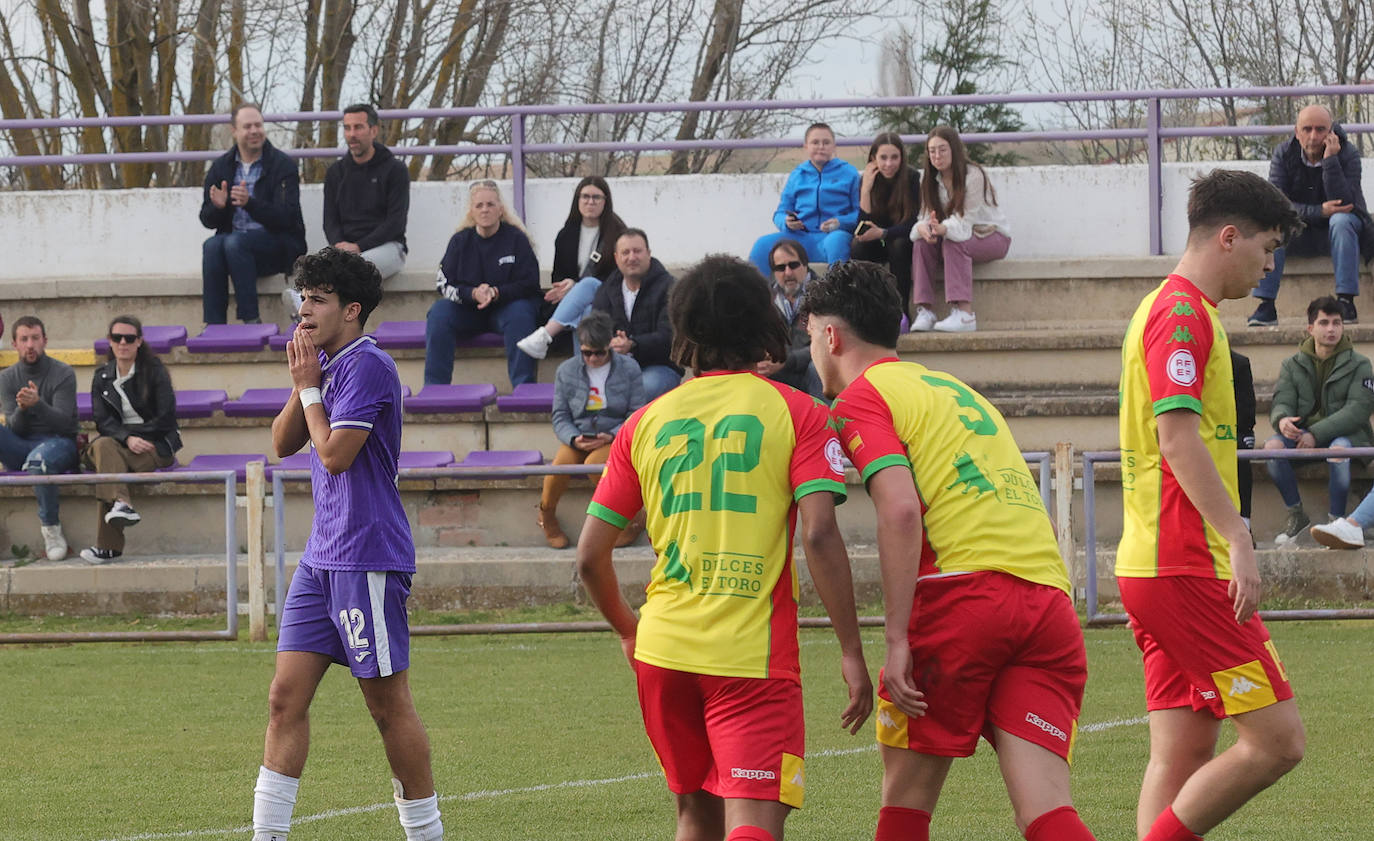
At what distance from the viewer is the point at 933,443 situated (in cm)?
387

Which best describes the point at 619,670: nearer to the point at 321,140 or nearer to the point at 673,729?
the point at 673,729

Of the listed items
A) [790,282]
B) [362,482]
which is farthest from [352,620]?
[790,282]

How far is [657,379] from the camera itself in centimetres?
1168

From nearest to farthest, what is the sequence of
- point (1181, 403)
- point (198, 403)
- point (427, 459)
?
point (1181, 403) < point (427, 459) < point (198, 403)

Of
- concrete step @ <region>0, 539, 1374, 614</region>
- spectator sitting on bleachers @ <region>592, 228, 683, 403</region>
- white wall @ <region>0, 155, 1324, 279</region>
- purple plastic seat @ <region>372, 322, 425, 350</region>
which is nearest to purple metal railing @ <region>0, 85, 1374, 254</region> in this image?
white wall @ <region>0, 155, 1324, 279</region>

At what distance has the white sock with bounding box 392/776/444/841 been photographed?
4.73 m

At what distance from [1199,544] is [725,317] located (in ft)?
4.71

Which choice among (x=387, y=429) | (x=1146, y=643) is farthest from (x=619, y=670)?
(x=1146, y=643)

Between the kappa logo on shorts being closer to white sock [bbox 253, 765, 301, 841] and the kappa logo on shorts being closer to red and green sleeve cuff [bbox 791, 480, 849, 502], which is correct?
red and green sleeve cuff [bbox 791, 480, 849, 502]

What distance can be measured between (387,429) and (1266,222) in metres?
2.54

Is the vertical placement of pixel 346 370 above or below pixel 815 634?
above

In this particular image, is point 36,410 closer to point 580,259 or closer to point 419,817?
point 580,259

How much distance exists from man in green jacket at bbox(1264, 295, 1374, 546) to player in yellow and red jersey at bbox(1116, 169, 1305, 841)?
6802 mm

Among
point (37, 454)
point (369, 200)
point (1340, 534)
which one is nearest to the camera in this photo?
point (1340, 534)
